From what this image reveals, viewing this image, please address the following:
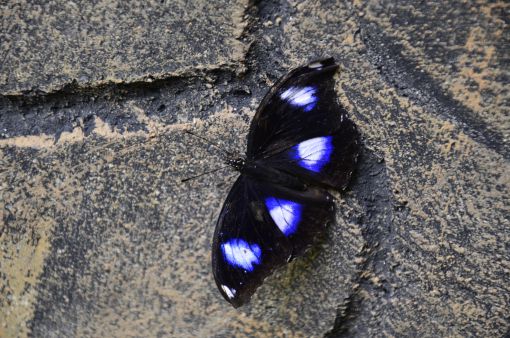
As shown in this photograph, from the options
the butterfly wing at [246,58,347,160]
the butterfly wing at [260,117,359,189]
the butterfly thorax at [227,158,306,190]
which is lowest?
the butterfly thorax at [227,158,306,190]

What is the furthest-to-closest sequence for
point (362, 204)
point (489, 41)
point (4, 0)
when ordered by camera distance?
point (4, 0) < point (362, 204) < point (489, 41)

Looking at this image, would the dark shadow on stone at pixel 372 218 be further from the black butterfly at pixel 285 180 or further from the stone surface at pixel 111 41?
the stone surface at pixel 111 41

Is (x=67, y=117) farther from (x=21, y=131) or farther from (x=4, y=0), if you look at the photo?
(x=4, y=0)

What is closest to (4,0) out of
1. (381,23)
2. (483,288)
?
(381,23)

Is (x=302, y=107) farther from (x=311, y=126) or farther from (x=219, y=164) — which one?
(x=219, y=164)

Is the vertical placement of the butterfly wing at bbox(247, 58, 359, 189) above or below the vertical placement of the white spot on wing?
above

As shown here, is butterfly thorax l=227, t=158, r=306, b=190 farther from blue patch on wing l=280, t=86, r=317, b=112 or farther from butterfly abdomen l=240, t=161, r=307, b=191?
blue patch on wing l=280, t=86, r=317, b=112

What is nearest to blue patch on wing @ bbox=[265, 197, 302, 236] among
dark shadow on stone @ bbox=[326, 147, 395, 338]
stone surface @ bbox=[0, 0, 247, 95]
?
dark shadow on stone @ bbox=[326, 147, 395, 338]

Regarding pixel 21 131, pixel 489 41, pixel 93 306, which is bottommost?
pixel 93 306
